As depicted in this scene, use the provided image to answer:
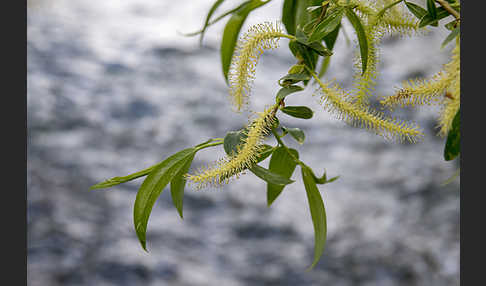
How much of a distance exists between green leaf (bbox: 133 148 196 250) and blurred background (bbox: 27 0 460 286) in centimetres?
113

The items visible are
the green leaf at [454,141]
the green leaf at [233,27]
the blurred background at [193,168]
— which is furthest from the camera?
the blurred background at [193,168]

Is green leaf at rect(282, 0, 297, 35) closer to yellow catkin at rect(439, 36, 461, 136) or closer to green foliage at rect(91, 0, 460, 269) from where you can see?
green foliage at rect(91, 0, 460, 269)

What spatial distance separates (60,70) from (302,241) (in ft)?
3.74

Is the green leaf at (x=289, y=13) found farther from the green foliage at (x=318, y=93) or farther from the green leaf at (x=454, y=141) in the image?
the green leaf at (x=454, y=141)

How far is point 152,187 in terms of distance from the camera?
333 mm

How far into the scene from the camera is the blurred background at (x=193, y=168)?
144cm

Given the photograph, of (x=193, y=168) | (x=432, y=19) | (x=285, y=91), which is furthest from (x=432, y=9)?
(x=193, y=168)

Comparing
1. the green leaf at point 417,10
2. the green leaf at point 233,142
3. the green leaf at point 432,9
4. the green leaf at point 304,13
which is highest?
the green leaf at point 432,9

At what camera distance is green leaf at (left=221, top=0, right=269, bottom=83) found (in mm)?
406

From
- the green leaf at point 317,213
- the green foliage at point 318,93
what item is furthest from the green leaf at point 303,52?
the green leaf at point 317,213

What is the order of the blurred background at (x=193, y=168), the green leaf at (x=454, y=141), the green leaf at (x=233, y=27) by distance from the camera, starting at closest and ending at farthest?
the green leaf at (x=454, y=141) < the green leaf at (x=233, y=27) < the blurred background at (x=193, y=168)

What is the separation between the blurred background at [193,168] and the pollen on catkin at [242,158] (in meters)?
1.16

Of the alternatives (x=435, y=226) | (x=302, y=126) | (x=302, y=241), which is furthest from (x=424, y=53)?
(x=302, y=241)

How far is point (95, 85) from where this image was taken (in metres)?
1.59
